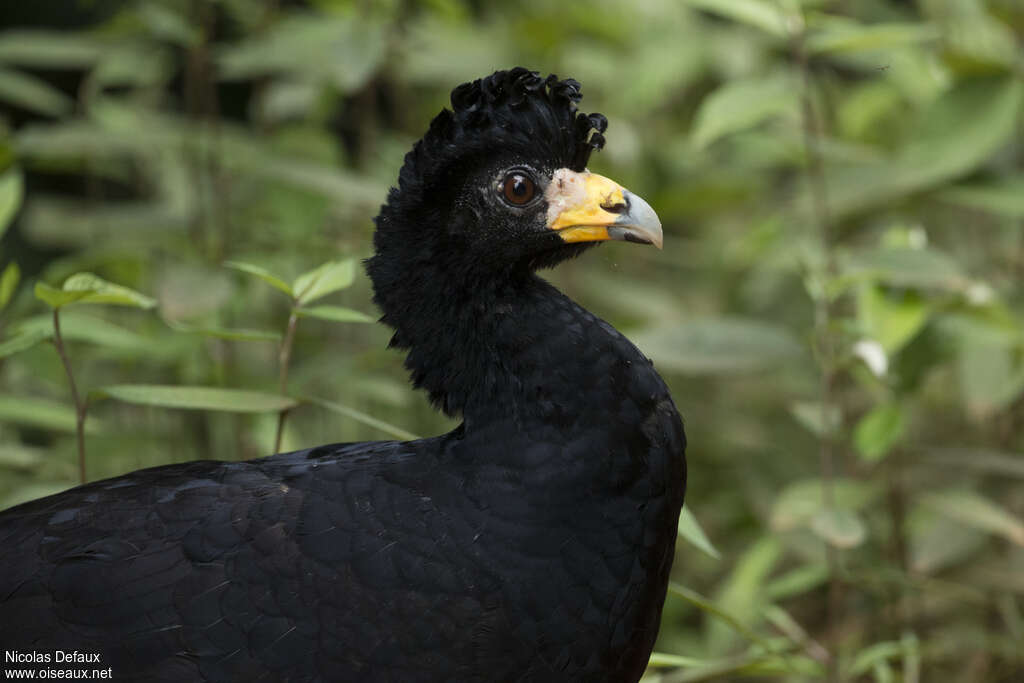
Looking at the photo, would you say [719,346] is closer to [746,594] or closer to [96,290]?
[746,594]

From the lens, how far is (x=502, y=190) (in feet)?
6.91

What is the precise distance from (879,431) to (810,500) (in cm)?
33

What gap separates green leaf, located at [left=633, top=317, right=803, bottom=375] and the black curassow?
935mm

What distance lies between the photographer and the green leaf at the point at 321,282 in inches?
87.0

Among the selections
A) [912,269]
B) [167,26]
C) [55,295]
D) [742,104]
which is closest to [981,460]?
[912,269]

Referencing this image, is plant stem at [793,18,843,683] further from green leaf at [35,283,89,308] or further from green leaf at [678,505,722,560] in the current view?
green leaf at [35,283,89,308]

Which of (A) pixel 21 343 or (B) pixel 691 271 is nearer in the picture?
(A) pixel 21 343

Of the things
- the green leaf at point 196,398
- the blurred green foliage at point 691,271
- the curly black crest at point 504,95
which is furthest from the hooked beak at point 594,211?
the green leaf at point 196,398

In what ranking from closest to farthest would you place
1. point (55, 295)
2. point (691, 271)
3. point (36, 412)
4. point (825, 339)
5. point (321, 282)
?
point (55, 295) → point (321, 282) → point (36, 412) → point (825, 339) → point (691, 271)

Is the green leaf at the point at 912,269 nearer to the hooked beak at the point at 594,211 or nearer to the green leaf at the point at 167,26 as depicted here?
the hooked beak at the point at 594,211

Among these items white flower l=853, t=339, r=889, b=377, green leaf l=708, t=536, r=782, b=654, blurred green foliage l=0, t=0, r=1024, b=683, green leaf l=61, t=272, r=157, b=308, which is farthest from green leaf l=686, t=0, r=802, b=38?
green leaf l=61, t=272, r=157, b=308

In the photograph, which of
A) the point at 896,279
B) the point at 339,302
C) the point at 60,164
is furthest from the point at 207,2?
the point at 896,279

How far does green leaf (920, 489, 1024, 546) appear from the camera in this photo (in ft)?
9.26

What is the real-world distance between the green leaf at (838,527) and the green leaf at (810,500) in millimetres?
213
